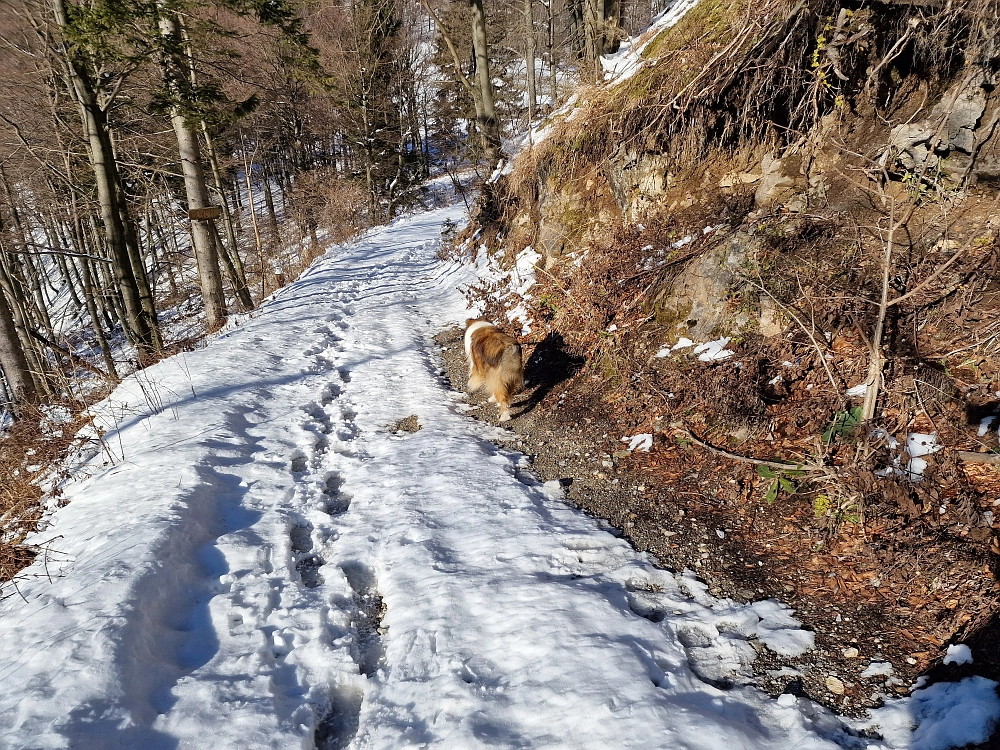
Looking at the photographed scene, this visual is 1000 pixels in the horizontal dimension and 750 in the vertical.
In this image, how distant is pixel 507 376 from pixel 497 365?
0.61ft

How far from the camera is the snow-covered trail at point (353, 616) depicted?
7.32 ft

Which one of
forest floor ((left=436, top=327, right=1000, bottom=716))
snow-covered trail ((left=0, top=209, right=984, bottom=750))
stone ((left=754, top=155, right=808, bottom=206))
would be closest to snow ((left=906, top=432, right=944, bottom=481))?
forest floor ((left=436, top=327, right=1000, bottom=716))

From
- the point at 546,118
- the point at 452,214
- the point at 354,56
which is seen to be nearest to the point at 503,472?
the point at 546,118

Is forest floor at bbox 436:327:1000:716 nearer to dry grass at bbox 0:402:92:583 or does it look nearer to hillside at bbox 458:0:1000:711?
hillside at bbox 458:0:1000:711

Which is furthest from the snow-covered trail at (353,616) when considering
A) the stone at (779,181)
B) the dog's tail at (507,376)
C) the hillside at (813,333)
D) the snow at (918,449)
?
the stone at (779,181)

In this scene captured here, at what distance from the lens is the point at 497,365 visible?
5.58 metres

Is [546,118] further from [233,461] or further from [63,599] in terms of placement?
[63,599]

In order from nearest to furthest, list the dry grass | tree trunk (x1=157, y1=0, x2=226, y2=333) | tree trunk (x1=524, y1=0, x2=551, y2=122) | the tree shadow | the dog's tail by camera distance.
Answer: the dry grass < the dog's tail < the tree shadow < tree trunk (x1=157, y1=0, x2=226, y2=333) < tree trunk (x1=524, y1=0, x2=551, y2=122)

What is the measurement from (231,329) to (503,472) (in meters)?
7.21

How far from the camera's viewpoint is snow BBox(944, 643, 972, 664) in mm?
2264

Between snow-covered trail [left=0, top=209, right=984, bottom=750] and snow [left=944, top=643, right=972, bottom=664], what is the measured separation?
606 millimetres

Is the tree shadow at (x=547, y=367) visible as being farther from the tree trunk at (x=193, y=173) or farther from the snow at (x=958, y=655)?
the tree trunk at (x=193, y=173)

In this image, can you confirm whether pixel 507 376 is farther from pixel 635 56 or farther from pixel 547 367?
pixel 635 56

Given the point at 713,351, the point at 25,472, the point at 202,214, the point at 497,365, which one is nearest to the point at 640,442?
the point at 713,351
